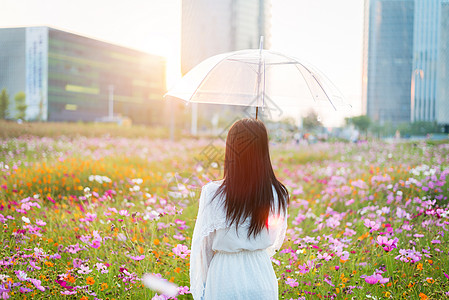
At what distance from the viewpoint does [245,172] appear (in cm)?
194

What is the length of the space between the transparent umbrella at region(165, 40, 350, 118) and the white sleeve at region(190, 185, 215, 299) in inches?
52.4

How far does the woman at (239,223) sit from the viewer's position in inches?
76.2

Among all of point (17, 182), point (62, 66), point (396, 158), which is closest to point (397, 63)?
point (62, 66)

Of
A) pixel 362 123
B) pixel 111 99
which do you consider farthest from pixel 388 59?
pixel 111 99

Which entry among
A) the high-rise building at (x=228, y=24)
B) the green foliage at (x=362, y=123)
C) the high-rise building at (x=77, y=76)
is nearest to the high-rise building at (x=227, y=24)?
the high-rise building at (x=228, y=24)

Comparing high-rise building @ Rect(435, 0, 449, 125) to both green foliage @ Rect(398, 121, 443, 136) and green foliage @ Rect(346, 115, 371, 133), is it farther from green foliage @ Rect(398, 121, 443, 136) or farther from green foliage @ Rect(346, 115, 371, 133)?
green foliage @ Rect(346, 115, 371, 133)

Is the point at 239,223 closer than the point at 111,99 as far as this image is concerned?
Yes

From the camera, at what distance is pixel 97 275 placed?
303cm

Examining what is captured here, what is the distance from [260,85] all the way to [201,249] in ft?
5.33

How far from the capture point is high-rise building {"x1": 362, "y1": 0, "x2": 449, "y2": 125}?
90250mm

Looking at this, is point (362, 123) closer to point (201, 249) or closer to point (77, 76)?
point (77, 76)

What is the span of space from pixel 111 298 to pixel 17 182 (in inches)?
146

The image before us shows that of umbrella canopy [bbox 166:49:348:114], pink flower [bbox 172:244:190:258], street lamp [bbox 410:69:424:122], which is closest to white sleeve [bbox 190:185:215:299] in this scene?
pink flower [bbox 172:244:190:258]

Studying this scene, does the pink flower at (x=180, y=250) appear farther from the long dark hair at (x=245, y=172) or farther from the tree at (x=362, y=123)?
the tree at (x=362, y=123)
